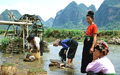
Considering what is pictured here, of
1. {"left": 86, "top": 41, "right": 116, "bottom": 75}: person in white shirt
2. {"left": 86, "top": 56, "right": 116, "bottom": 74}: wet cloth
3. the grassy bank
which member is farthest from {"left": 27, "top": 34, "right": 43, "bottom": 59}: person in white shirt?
the grassy bank

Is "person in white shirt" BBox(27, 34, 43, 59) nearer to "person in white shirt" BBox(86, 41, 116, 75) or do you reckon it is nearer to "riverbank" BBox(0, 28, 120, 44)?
"person in white shirt" BBox(86, 41, 116, 75)

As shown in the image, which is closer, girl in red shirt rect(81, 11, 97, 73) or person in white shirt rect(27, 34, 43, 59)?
girl in red shirt rect(81, 11, 97, 73)

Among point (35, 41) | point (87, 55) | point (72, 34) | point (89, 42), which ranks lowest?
point (87, 55)

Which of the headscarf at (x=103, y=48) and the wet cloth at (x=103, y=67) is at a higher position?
the headscarf at (x=103, y=48)

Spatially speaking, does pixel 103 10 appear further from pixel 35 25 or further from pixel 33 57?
pixel 33 57

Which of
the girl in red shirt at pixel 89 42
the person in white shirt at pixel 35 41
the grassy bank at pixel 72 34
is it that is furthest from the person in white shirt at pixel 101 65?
the grassy bank at pixel 72 34

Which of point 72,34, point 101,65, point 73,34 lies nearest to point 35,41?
point 101,65

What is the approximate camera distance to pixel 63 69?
5.80m

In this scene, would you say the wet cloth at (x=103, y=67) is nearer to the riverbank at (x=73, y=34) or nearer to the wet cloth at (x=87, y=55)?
the wet cloth at (x=87, y=55)

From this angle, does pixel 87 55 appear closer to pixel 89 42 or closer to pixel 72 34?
pixel 89 42

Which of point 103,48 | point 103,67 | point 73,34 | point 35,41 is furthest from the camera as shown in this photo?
point 73,34

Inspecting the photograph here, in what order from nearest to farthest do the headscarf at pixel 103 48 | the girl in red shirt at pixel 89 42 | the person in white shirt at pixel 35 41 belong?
the headscarf at pixel 103 48
the girl in red shirt at pixel 89 42
the person in white shirt at pixel 35 41

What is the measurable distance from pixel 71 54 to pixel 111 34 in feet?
65.1

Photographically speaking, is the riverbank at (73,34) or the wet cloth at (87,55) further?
the riverbank at (73,34)
